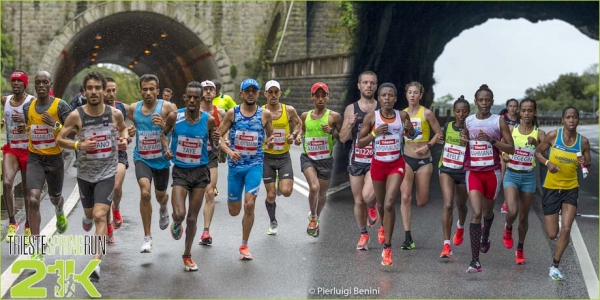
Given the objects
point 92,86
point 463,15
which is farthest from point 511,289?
point 463,15

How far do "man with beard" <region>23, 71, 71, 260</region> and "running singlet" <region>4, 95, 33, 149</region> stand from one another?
0.54 ft

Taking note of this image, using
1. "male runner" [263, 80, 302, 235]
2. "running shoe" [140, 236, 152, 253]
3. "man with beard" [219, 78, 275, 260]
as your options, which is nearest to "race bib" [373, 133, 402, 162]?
"man with beard" [219, 78, 275, 260]

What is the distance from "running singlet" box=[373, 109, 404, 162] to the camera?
34.1 ft

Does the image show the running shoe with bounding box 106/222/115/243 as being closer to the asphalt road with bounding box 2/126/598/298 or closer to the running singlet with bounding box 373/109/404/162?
the asphalt road with bounding box 2/126/598/298

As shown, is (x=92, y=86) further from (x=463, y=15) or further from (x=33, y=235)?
(x=463, y=15)

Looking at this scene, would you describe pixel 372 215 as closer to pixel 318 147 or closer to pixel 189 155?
pixel 318 147

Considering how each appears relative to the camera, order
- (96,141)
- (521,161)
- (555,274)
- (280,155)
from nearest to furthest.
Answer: (96,141) → (555,274) → (521,161) → (280,155)

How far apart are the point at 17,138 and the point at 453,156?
A: 4.71 meters

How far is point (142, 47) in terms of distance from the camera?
52.7 meters

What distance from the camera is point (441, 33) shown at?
148 feet

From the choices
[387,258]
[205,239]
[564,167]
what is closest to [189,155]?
[205,239]

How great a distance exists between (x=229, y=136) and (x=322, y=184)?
2.15 metres

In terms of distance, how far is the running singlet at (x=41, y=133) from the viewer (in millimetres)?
10352

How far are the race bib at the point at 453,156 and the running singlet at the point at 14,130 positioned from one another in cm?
Result: 446
